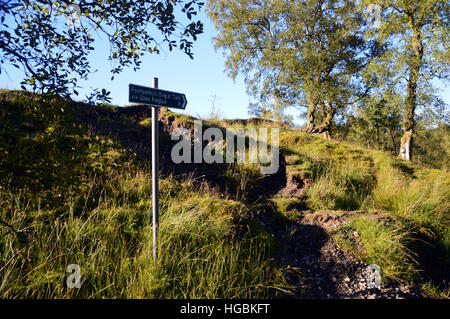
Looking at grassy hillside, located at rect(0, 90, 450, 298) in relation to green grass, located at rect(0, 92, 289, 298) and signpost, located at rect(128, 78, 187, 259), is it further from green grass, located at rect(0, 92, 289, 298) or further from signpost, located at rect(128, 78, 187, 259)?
signpost, located at rect(128, 78, 187, 259)

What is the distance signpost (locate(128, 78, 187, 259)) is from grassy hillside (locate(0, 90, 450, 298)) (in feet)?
1.09

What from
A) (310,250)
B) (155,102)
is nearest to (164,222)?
(155,102)

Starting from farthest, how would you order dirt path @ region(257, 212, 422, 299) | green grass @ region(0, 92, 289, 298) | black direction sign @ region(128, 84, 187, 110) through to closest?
dirt path @ region(257, 212, 422, 299) < black direction sign @ region(128, 84, 187, 110) < green grass @ region(0, 92, 289, 298)

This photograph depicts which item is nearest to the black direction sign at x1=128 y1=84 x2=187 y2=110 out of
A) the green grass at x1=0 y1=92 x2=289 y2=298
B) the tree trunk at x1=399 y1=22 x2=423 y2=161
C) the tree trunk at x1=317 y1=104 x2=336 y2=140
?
the green grass at x1=0 y1=92 x2=289 y2=298

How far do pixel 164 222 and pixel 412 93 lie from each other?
44.5ft

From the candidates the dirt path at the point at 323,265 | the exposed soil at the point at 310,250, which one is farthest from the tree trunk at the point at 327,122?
the dirt path at the point at 323,265

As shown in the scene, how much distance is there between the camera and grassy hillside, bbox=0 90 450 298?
279 centimetres

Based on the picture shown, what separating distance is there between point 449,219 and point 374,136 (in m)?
29.8

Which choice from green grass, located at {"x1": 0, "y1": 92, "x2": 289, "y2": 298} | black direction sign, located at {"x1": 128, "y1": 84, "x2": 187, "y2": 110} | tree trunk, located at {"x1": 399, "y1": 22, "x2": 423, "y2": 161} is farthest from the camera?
tree trunk, located at {"x1": 399, "y1": 22, "x2": 423, "y2": 161}

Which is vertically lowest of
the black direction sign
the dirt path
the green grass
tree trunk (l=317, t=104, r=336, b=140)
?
the dirt path

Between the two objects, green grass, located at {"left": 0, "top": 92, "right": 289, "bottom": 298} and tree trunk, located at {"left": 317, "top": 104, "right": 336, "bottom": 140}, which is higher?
tree trunk, located at {"left": 317, "top": 104, "right": 336, "bottom": 140}

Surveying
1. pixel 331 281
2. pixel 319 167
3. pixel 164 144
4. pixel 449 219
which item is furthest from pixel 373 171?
pixel 164 144

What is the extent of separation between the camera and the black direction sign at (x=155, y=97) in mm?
2959

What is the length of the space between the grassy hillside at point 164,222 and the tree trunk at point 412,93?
21.9 ft
